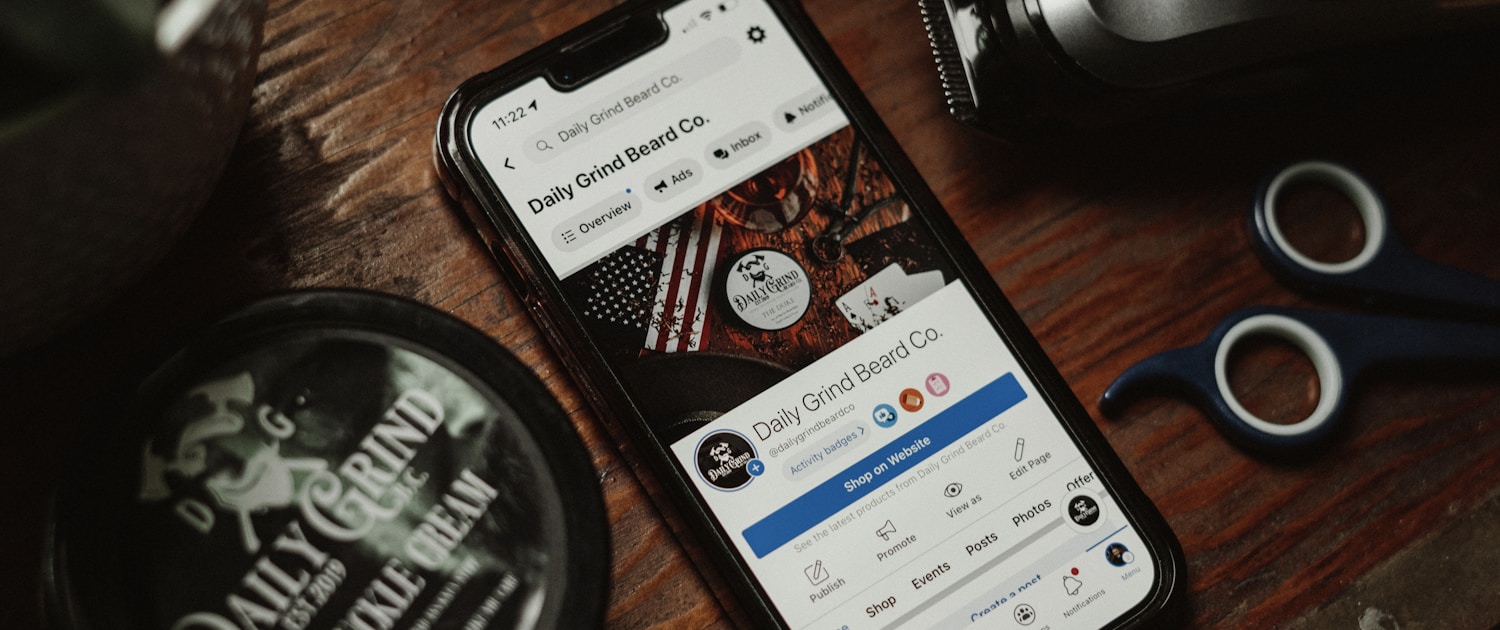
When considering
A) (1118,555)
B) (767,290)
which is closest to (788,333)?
(767,290)

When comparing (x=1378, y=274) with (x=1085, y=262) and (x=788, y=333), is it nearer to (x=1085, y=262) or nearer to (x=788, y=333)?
(x=1085, y=262)

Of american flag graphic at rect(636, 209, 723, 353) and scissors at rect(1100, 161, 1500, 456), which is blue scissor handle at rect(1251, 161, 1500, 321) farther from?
american flag graphic at rect(636, 209, 723, 353)

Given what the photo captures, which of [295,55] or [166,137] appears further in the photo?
[295,55]

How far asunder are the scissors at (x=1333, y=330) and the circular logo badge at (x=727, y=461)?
12cm

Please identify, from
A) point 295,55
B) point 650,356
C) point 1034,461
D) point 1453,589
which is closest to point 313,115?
point 295,55

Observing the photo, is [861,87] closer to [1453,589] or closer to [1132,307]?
[1132,307]

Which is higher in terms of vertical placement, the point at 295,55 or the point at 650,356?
the point at 295,55

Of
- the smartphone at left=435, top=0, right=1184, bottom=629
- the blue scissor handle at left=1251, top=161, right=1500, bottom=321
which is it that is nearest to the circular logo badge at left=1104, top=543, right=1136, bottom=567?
the smartphone at left=435, top=0, right=1184, bottom=629

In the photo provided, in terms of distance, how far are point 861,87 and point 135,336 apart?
25 centimetres

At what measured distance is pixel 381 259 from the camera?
320mm

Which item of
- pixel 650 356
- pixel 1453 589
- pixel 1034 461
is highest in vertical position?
pixel 650 356

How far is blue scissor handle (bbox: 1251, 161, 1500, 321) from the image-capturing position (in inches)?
14.1

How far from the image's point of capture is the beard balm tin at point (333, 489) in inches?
10.2

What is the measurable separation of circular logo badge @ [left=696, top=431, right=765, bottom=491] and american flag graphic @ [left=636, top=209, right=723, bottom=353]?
0.03 m
